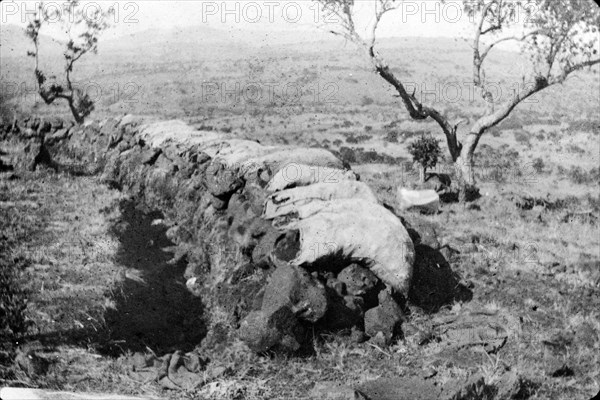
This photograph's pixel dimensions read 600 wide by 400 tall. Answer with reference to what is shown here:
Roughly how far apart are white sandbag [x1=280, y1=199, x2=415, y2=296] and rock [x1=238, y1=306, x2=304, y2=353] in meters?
0.94

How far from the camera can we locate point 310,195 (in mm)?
9602

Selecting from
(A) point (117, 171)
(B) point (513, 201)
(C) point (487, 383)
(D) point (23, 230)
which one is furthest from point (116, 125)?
(C) point (487, 383)

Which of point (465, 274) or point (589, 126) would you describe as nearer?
point (465, 274)

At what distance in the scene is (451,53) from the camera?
284 feet

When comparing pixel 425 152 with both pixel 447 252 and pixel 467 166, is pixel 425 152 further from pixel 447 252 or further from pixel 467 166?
pixel 447 252

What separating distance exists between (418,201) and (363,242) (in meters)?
6.16

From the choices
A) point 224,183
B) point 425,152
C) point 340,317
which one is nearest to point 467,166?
point 425,152

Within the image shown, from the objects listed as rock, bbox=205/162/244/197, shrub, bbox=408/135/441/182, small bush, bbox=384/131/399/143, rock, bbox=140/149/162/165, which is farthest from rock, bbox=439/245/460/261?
small bush, bbox=384/131/399/143

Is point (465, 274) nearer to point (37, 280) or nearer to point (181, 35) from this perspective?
point (37, 280)

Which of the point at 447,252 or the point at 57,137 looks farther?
the point at 57,137

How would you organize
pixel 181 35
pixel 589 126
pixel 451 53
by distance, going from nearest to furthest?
pixel 589 126 → pixel 451 53 → pixel 181 35

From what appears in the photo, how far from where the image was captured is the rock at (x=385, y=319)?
7543 mm

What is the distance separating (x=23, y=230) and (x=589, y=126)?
92.9ft

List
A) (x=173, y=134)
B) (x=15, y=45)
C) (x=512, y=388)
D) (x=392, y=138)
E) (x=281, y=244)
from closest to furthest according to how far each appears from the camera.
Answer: (x=512, y=388)
(x=281, y=244)
(x=173, y=134)
(x=392, y=138)
(x=15, y=45)
